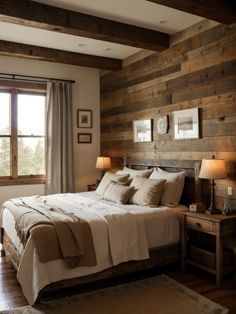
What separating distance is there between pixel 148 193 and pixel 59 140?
244 cm

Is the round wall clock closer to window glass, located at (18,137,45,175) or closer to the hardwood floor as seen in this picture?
the hardwood floor

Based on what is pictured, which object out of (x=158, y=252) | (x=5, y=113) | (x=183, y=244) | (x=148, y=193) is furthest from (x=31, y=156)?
(x=183, y=244)

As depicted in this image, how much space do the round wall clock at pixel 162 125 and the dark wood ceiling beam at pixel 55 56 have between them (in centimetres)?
160

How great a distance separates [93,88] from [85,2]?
2804 mm

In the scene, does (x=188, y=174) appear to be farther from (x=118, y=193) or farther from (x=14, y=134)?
(x=14, y=134)

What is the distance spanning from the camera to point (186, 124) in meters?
4.21

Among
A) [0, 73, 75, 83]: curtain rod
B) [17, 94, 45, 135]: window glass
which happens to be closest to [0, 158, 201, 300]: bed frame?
[17, 94, 45, 135]: window glass

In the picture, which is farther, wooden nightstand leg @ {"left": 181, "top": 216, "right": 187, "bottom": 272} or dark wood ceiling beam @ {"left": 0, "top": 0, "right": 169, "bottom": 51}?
wooden nightstand leg @ {"left": 181, "top": 216, "right": 187, "bottom": 272}

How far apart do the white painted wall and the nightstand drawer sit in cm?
295

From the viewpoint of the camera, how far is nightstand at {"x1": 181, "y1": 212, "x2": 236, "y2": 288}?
3252 mm

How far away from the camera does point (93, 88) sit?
6.33 metres

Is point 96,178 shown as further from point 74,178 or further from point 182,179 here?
point 182,179

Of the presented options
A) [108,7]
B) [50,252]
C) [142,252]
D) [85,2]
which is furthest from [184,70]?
[50,252]

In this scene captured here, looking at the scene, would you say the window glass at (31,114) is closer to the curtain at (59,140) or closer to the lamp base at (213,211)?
the curtain at (59,140)
